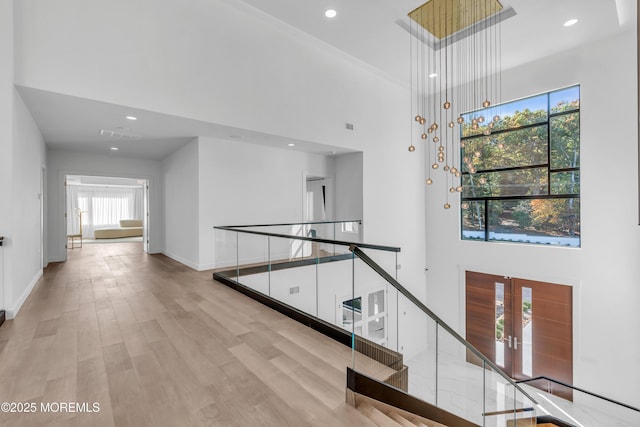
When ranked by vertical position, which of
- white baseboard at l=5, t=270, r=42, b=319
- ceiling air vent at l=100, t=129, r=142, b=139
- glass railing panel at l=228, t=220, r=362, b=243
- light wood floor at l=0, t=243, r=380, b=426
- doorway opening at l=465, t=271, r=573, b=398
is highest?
ceiling air vent at l=100, t=129, r=142, b=139

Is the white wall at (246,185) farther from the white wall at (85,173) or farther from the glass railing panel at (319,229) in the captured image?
the white wall at (85,173)

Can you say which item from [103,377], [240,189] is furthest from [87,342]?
[240,189]

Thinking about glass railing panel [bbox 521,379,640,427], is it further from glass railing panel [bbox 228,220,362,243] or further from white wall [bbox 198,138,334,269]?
white wall [bbox 198,138,334,269]

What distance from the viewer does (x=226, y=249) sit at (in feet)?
18.7

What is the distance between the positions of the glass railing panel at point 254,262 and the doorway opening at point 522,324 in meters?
6.19

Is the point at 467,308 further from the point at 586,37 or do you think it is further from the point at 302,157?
the point at 586,37

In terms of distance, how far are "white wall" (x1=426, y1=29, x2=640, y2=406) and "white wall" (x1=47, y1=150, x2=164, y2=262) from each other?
9.90 meters

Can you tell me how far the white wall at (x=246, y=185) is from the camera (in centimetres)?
581

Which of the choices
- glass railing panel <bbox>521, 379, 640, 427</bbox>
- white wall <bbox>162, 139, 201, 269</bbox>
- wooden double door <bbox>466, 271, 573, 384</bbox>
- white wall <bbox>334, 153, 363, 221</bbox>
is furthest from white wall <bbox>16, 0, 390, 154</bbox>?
glass railing panel <bbox>521, 379, 640, 427</bbox>

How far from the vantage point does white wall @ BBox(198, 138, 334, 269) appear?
5.81 metres

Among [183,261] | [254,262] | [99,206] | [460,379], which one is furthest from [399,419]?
[99,206]

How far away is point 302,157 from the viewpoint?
24.1ft

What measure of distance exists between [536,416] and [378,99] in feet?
25.3

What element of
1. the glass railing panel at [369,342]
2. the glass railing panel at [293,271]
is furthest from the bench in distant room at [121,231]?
the glass railing panel at [369,342]
